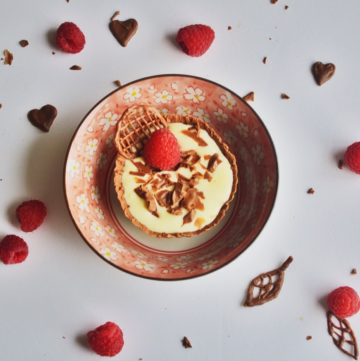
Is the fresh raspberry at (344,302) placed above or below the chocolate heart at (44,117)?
above

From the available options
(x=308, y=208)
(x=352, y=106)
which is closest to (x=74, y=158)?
(x=308, y=208)

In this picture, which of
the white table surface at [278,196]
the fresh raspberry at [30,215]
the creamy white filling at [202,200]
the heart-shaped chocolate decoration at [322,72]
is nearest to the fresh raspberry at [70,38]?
the white table surface at [278,196]

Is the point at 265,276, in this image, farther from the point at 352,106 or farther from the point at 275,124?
the point at 352,106

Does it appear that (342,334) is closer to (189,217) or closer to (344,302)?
(344,302)

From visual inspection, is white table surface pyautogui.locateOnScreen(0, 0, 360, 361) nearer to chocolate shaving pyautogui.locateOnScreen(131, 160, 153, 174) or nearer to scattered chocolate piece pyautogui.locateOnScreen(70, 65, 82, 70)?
scattered chocolate piece pyautogui.locateOnScreen(70, 65, 82, 70)

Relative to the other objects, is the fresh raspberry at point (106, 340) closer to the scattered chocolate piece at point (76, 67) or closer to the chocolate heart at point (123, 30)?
the scattered chocolate piece at point (76, 67)

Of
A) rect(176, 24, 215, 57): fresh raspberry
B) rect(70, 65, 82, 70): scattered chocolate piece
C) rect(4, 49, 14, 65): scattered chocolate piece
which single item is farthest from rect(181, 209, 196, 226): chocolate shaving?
rect(4, 49, 14, 65): scattered chocolate piece
